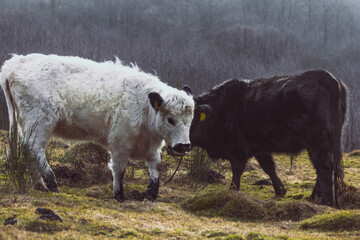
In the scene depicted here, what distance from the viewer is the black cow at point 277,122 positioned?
7.45 meters

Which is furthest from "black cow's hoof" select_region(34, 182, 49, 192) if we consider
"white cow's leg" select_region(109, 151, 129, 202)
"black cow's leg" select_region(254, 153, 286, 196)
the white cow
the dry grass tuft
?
"black cow's leg" select_region(254, 153, 286, 196)

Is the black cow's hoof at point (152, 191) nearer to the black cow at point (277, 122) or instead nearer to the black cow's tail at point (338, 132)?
the black cow at point (277, 122)

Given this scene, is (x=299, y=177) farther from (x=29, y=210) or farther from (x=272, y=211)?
(x=29, y=210)

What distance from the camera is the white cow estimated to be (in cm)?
718

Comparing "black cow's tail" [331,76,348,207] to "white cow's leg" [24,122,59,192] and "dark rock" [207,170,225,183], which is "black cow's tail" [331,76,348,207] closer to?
"dark rock" [207,170,225,183]

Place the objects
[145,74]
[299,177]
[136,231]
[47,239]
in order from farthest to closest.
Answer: [299,177] < [145,74] < [136,231] < [47,239]

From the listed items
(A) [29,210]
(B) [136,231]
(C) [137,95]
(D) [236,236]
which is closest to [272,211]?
(D) [236,236]

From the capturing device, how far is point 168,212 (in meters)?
6.34

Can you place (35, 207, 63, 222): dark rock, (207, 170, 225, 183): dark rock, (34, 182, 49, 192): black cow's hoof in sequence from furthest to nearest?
(207, 170, 225, 183): dark rock
(34, 182, 49, 192): black cow's hoof
(35, 207, 63, 222): dark rock

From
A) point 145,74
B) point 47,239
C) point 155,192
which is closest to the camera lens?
point 47,239

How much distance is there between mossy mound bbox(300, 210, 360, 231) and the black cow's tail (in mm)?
1660

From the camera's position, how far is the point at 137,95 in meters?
7.54

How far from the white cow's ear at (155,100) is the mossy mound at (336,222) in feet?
9.64

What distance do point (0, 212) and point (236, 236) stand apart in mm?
2694
